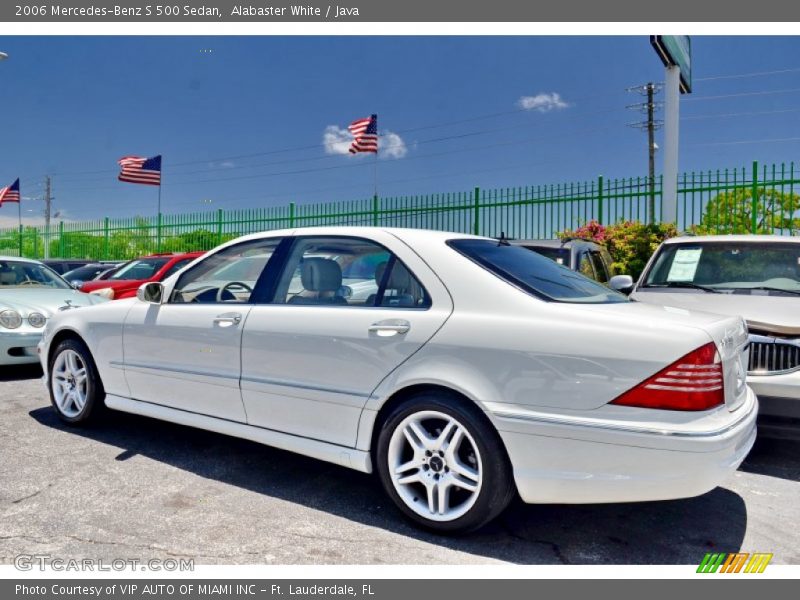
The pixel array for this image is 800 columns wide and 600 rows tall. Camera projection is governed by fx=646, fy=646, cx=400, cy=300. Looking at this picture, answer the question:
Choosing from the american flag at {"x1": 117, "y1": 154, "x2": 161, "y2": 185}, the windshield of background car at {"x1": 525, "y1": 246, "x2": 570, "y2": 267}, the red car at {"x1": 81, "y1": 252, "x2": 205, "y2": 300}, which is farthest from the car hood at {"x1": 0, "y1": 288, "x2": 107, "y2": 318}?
the american flag at {"x1": 117, "y1": 154, "x2": 161, "y2": 185}

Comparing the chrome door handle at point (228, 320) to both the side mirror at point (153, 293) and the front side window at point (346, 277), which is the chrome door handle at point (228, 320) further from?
the side mirror at point (153, 293)

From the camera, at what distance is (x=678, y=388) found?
8.57ft

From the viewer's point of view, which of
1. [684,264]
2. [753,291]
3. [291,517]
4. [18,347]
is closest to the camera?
[291,517]

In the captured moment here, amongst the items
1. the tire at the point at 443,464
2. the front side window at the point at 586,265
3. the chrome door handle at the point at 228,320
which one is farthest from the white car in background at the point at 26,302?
the front side window at the point at 586,265

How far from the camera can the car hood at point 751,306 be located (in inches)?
163

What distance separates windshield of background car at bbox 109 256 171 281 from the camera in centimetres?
1073

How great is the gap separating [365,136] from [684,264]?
1349 cm

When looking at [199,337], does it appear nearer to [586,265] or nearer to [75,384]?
[75,384]

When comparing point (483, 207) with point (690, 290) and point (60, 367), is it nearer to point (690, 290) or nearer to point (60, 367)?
point (690, 290)

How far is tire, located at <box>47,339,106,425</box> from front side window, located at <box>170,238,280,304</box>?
103 centimetres

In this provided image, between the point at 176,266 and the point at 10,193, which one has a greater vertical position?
the point at 10,193

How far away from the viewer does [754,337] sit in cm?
410

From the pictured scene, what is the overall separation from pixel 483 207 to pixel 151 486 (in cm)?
1001

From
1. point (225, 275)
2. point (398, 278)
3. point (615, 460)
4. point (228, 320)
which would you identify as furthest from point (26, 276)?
point (615, 460)
